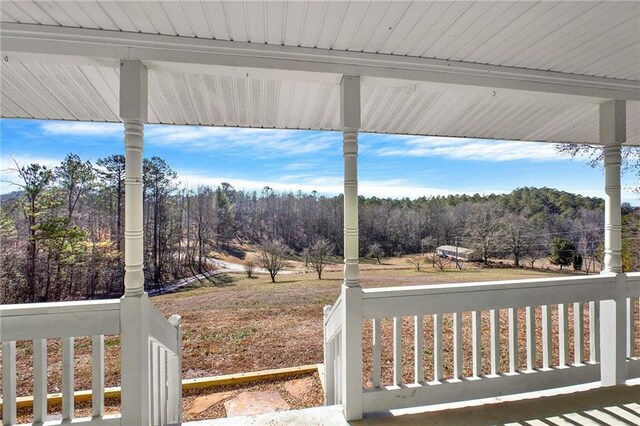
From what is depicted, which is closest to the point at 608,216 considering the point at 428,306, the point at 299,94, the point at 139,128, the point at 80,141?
the point at 428,306

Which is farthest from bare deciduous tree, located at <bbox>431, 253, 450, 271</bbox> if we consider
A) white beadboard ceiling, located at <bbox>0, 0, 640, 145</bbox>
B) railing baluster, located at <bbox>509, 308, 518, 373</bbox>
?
railing baluster, located at <bbox>509, 308, 518, 373</bbox>

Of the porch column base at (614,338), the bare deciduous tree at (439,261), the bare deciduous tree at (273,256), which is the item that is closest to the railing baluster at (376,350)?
the porch column base at (614,338)

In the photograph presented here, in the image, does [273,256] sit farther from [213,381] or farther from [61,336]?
[61,336]

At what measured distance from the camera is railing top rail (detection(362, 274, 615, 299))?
174 cm

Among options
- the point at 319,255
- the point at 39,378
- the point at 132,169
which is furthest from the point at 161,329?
the point at 319,255

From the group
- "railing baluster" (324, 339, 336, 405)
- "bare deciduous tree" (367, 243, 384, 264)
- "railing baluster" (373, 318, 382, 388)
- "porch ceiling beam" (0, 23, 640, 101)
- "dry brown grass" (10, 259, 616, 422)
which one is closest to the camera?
"porch ceiling beam" (0, 23, 640, 101)

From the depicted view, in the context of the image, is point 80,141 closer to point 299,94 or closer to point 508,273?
point 299,94

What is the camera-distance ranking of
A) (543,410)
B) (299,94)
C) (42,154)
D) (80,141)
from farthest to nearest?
(80,141) < (42,154) < (299,94) < (543,410)

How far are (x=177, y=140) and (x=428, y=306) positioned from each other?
6546 mm

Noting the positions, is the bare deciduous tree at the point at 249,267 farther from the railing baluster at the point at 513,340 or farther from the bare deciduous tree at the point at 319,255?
the railing baluster at the point at 513,340

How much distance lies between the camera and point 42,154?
17.0 feet

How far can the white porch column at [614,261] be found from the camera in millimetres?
2041

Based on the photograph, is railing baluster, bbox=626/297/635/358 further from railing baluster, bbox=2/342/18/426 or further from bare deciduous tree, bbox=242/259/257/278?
bare deciduous tree, bbox=242/259/257/278

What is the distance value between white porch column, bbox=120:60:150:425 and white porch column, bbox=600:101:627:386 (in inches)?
121
